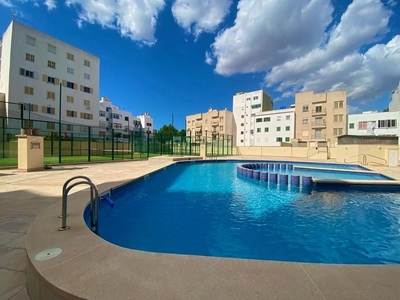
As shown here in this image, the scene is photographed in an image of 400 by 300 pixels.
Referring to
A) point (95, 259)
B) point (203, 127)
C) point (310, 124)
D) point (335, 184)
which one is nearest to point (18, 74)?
point (95, 259)

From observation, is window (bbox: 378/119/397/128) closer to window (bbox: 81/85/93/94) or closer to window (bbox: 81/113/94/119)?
window (bbox: 81/113/94/119)

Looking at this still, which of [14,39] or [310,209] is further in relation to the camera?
[14,39]

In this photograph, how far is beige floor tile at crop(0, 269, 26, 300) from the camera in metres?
1.76

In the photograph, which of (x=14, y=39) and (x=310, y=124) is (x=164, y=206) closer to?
(x=14, y=39)

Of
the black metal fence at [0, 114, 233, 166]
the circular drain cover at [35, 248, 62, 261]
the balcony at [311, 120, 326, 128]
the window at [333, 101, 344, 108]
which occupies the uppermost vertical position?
the window at [333, 101, 344, 108]

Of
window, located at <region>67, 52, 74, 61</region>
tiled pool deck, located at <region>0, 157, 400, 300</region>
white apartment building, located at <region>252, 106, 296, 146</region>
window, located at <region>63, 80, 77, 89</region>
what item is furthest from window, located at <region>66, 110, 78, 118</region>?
white apartment building, located at <region>252, 106, 296, 146</region>

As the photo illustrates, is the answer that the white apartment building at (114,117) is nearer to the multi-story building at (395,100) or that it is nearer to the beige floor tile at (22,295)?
the beige floor tile at (22,295)

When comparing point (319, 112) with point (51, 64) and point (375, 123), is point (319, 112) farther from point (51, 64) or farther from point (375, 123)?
point (51, 64)

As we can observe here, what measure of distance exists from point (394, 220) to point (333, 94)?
4075 cm

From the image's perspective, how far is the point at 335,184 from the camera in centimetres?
875

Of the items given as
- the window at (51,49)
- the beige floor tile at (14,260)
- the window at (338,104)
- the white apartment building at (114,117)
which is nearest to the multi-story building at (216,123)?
the white apartment building at (114,117)

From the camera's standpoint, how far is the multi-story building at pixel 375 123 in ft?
105

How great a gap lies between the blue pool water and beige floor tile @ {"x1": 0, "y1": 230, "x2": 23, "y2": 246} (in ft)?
4.35

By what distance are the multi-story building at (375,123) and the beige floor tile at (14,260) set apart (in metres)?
44.6
